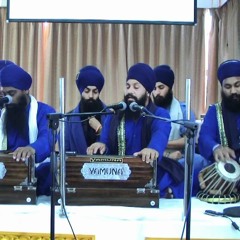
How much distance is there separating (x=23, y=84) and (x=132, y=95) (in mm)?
802

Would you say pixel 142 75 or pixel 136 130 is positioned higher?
pixel 142 75

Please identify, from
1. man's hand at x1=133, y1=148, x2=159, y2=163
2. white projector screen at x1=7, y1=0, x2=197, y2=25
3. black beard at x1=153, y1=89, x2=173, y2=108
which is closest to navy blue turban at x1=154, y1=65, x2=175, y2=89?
black beard at x1=153, y1=89, x2=173, y2=108

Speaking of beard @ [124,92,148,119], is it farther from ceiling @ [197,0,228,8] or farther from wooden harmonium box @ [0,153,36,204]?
ceiling @ [197,0,228,8]

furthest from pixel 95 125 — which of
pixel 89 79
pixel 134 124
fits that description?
pixel 134 124

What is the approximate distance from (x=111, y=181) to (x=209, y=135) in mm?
956

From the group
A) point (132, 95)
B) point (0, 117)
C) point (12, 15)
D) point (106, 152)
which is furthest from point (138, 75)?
point (12, 15)

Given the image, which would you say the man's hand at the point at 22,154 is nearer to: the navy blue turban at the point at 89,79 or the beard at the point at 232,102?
the navy blue turban at the point at 89,79

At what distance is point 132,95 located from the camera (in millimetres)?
3586

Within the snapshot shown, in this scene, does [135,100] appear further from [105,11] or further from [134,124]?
[105,11]

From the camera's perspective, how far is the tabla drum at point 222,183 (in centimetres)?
329

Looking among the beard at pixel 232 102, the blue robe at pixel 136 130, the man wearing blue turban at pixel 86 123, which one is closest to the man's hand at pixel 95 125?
the man wearing blue turban at pixel 86 123

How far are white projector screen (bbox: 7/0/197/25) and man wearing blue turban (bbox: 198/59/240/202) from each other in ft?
4.63

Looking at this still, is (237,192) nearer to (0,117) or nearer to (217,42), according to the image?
(0,117)

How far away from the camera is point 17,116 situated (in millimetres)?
3658
